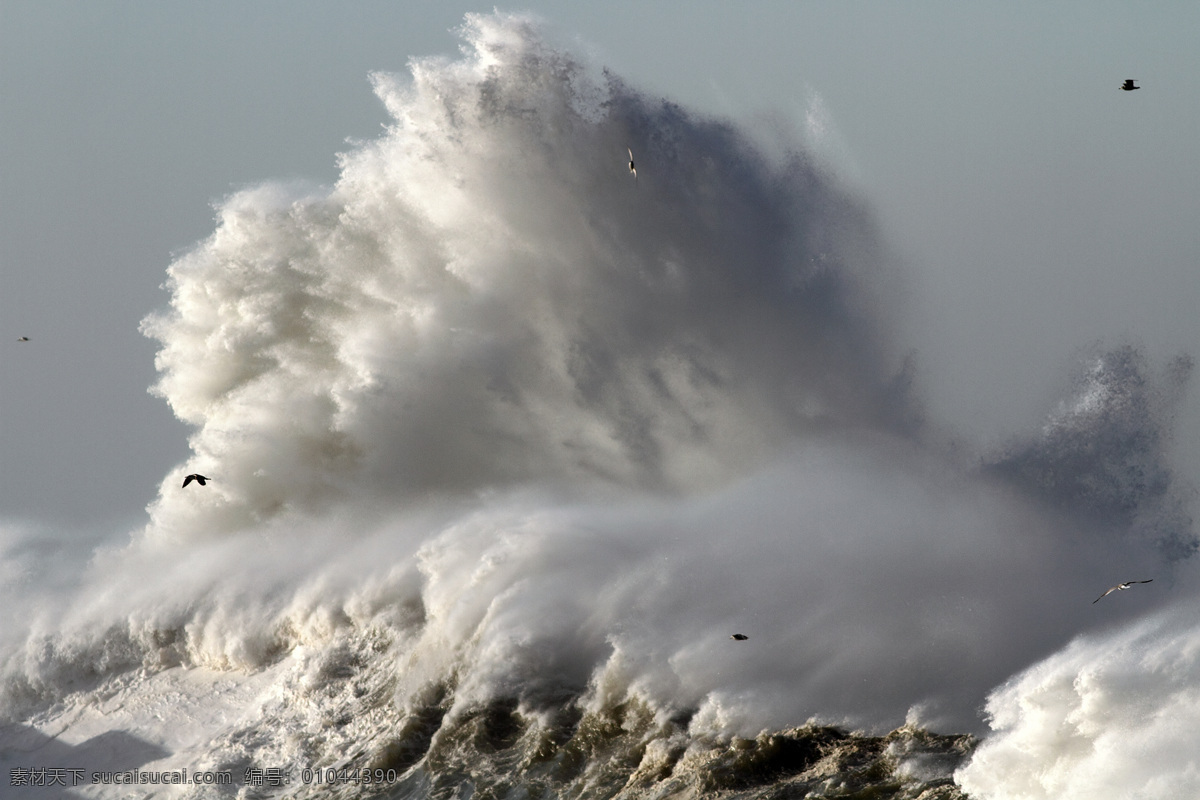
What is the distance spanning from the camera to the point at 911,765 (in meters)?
17.1

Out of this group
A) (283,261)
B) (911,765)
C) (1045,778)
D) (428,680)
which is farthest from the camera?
(283,261)

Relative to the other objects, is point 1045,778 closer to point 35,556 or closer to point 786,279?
point 786,279

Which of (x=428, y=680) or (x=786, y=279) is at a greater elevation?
(x=786, y=279)

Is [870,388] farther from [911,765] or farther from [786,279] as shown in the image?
[911,765]

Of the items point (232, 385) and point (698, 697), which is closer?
point (698, 697)

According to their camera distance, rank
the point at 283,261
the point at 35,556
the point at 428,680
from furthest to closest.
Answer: the point at 35,556 < the point at 283,261 < the point at 428,680

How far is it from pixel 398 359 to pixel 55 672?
972cm

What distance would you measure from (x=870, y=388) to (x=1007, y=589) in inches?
328

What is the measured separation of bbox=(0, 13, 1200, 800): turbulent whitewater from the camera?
20266mm

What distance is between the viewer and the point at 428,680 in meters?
22.3

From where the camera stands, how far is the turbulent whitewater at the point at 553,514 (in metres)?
20.3

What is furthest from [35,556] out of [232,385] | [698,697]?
[698,697]

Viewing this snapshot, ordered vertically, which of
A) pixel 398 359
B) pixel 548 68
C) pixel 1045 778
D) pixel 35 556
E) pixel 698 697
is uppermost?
pixel 548 68

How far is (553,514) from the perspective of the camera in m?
26.0
